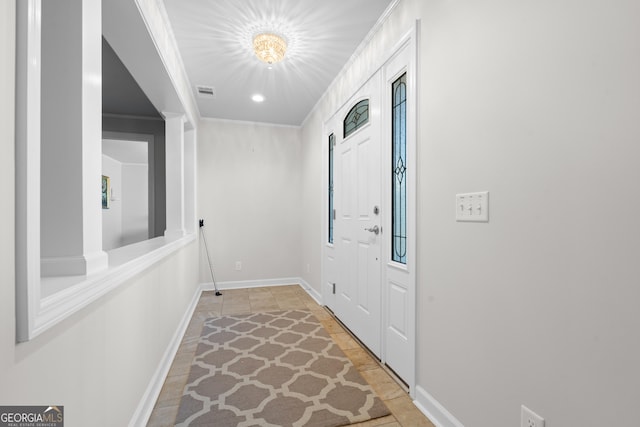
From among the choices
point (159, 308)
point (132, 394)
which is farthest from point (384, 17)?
point (132, 394)

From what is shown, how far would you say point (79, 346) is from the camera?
3.18ft

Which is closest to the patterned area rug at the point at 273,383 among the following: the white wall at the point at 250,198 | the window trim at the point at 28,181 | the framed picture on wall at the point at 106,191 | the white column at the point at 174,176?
the white column at the point at 174,176

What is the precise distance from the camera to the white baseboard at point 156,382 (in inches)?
61.1

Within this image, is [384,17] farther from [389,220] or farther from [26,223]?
[26,223]

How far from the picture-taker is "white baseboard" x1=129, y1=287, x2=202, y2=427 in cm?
155

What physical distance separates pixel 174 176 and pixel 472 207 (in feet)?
8.90

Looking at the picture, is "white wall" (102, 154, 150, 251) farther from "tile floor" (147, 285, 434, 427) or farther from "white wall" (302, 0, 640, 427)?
"white wall" (302, 0, 640, 427)

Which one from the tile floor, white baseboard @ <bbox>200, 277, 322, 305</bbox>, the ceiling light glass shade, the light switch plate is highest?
the ceiling light glass shade

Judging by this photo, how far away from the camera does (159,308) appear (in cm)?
205

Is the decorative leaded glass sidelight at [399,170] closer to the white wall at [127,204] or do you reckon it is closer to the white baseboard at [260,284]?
the white baseboard at [260,284]

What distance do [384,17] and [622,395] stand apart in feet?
7.66

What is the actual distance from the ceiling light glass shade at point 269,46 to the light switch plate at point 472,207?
5.91 feet

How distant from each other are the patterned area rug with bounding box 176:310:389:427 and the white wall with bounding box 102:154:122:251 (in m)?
4.45

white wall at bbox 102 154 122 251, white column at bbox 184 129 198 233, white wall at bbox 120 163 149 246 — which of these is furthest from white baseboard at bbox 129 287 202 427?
white wall at bbox 120 163 149 246
